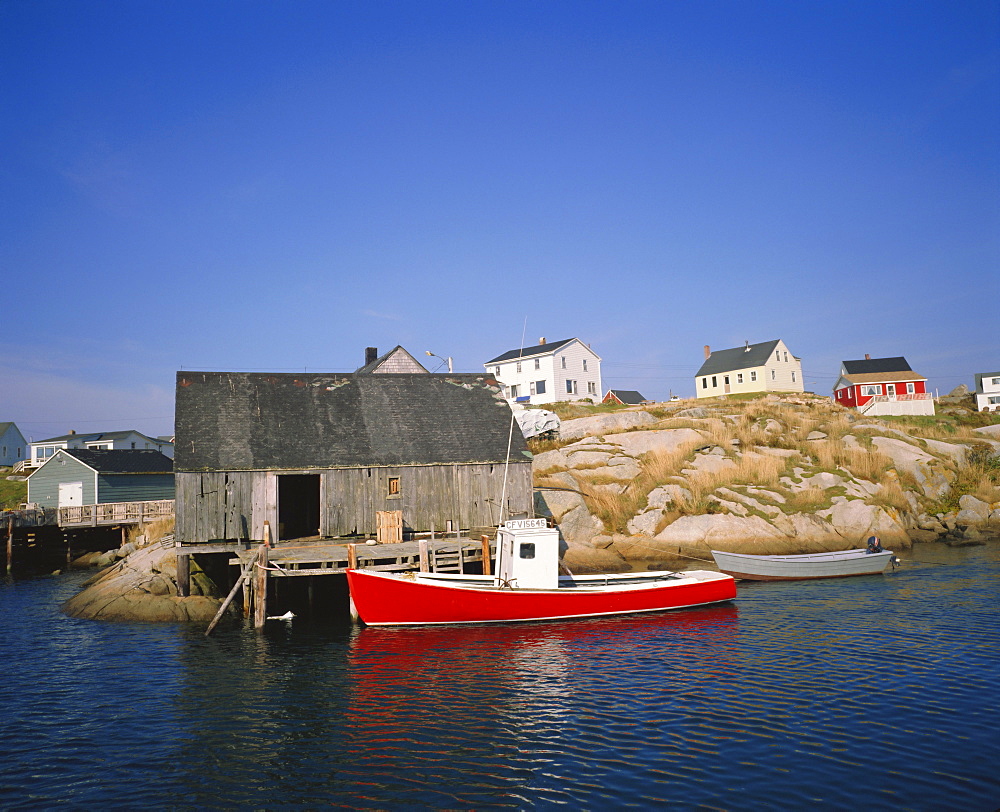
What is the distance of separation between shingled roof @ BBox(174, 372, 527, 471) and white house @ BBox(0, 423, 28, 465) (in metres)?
77.1

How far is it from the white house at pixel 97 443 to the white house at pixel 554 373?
39.1 metres

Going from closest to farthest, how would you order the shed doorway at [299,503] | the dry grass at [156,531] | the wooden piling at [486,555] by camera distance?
the wooden piling at [486,555]
the shed doorway at [299,503]
the dry grass at [156,531]

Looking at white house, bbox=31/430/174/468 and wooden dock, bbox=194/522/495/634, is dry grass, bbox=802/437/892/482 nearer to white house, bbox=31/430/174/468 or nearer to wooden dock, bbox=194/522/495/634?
wooden dock, bbox=194/522/495/634

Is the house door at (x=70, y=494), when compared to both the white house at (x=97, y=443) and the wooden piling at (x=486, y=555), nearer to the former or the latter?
the white house at (x=97, y=443)

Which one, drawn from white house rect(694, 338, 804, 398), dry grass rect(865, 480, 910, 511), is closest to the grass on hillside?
dry grass rect(865, 480, 910, 511)

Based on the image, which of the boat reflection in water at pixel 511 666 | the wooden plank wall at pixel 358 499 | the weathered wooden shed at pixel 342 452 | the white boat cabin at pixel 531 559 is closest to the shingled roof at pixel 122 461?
the weathered wooden shed at pixel 342 452

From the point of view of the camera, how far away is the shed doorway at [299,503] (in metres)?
35.5

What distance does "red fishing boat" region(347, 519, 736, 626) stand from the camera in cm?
2373

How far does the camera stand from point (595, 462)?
42.9 meters

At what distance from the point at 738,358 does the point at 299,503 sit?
60.1 meters

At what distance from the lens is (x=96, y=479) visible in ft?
176

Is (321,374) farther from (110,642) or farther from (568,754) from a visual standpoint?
(568,754)

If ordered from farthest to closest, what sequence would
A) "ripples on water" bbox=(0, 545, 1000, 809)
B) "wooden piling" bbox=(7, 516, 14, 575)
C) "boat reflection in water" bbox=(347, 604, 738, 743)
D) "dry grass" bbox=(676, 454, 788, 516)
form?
"wooden piling" bbox=(7, 516, 14, 575)
"dry grass" bbox=(676, 454, 788, 516)
"boat reflection in water" bbox=(347, 604, 738, 743)
"ripples on water" bbox=(0, 545, 1000, 809)

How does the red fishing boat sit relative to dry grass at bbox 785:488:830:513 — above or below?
below
